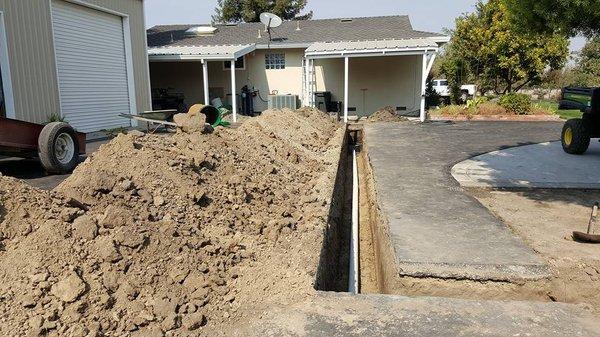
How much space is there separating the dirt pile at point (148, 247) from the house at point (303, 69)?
13437mm

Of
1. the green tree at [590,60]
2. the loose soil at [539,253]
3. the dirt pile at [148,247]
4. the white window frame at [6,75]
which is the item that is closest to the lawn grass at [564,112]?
the loose soil at [539,253]

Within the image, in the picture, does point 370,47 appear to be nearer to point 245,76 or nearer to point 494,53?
point 245,76

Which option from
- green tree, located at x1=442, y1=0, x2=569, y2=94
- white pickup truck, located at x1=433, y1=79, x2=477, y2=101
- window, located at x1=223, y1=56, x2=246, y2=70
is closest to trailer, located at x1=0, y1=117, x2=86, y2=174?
window, located at x1=223, y1=56, x2=246, y2=70

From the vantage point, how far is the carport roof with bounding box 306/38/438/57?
16047 millimetres

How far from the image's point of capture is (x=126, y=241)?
11.1ft

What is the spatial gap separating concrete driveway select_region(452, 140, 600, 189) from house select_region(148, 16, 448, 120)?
28.1 ft

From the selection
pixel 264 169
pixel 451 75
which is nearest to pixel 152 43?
pixel 451 75

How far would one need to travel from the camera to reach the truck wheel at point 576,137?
9414 millimetres

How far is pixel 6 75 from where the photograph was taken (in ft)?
32.9

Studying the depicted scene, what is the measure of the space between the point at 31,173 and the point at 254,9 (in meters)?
34.4

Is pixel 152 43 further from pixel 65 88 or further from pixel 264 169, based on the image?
pixel 264 169

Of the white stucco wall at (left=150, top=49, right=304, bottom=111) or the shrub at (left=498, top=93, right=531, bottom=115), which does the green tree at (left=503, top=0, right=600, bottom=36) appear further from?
the white stucco wall at (left=150, top=49, right=304, bottom=111)

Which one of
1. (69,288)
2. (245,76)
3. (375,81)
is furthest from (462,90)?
(69,288)

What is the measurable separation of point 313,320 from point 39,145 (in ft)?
18.4
